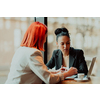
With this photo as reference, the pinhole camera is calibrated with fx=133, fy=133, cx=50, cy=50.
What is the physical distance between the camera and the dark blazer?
197 centimetres

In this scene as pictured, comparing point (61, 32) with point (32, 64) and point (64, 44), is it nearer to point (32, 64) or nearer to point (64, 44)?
point (64, 44)

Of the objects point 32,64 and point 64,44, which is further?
point 64,44

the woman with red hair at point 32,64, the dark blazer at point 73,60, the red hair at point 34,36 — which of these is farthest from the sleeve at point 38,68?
the dark blazer at point 73,60

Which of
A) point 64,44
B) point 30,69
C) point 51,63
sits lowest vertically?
point 51,63

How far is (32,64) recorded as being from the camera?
4.40 feet

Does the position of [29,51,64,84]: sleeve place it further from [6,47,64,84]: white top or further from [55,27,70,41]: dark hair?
[55,27,70,41]: dark hair

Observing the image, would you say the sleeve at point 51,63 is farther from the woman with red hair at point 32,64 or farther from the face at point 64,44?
the woman with red hair at point 32,64

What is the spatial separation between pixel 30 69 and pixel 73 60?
31.7 inches

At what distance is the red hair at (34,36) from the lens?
146 centimetres

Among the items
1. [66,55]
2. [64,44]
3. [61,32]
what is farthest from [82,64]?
[61,32]

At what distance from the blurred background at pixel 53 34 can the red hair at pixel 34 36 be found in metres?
0.52

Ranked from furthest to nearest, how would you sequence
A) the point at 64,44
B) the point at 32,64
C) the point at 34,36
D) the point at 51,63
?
the point at 51,63
the point at 64,44
the point at 34,36
the point at 32,64
